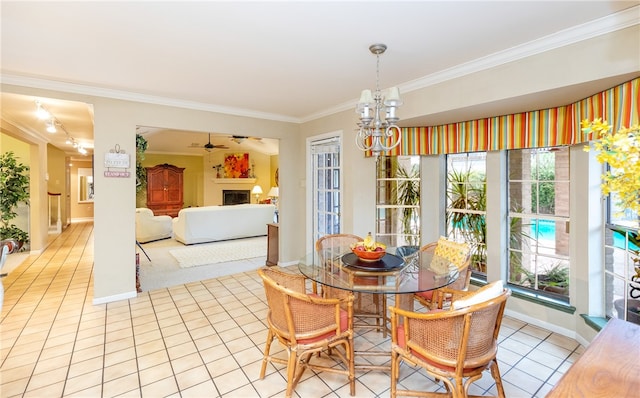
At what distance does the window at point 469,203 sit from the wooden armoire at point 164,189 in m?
9.07

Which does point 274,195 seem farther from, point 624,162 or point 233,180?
point 624,162

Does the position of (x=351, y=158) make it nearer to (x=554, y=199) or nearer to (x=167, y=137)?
(x=554, y=199)

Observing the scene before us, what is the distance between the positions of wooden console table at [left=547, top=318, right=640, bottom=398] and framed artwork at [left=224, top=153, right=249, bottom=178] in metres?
10.4

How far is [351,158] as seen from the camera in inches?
158

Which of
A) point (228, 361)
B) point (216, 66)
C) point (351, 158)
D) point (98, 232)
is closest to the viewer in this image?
point (228, 361)

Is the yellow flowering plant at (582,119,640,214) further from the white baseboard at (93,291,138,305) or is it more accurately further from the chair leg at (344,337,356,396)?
the white baseboard at (93,291,138,305)

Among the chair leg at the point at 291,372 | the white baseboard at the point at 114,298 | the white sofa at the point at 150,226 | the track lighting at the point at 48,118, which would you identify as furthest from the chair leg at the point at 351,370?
the white sofa at the point at 150,226

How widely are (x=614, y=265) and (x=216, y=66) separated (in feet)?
12.8

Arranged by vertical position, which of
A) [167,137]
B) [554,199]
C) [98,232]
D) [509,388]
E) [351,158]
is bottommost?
[509,388]

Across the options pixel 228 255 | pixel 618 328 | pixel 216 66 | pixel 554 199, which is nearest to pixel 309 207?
pixel 228 255

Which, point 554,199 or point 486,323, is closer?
point 486,323

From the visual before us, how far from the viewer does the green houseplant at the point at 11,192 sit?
534cm

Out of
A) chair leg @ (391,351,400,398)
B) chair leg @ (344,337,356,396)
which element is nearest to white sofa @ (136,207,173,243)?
chair leg @ (344,337,356,396)

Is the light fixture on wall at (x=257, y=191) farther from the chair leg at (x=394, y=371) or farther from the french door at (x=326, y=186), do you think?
the chair leg at (x=394, y=371)
